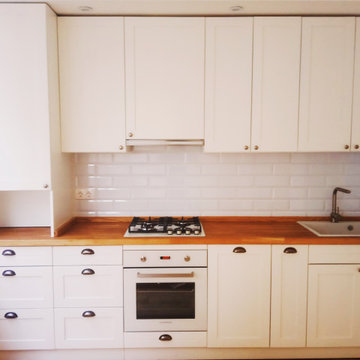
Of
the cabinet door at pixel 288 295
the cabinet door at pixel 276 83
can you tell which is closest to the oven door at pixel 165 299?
the cabinet door at pixel 288 295

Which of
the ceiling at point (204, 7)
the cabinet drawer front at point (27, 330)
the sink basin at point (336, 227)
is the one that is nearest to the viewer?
the ceiling at point (204, 7)

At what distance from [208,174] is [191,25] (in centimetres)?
118

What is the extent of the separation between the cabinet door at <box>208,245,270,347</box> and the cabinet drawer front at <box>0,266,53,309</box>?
3.76 feet

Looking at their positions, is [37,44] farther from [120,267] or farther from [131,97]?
[120,267]

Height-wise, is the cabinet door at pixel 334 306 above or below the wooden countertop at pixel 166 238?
below

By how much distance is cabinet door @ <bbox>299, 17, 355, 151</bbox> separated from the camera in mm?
2361

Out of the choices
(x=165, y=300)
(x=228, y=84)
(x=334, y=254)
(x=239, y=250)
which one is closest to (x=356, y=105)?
(x=228, y=84)

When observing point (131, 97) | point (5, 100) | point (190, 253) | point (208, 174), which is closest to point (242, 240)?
point (190, 253)

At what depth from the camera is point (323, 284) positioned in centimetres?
228

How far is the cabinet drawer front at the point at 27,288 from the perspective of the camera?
226 centimetres

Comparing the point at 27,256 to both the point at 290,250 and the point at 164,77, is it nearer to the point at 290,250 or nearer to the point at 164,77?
the point at 164,77

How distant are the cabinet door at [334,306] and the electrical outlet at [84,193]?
1826 millimetres

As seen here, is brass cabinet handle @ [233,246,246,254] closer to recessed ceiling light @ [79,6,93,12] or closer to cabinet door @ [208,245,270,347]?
cabinet door @ [208,245,270,347]

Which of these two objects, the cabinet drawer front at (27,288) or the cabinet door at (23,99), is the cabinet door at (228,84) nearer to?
the cabinet door at (23,99)
